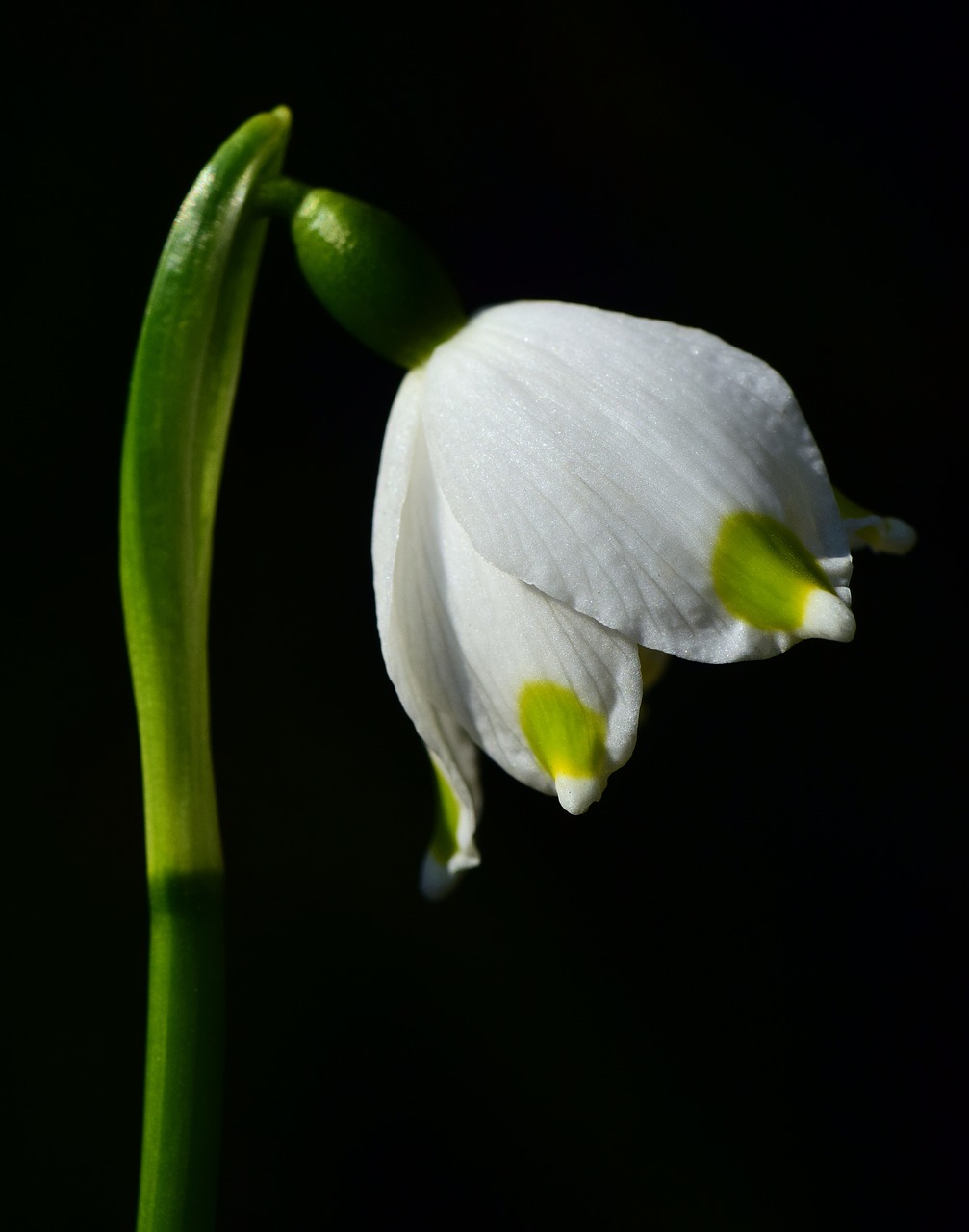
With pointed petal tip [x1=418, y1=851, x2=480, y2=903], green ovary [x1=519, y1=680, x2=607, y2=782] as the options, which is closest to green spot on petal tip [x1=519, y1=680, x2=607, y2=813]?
green ovary [x1=519, y1=680, x2=607, y2=782]

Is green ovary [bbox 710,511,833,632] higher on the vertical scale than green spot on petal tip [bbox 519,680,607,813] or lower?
higher

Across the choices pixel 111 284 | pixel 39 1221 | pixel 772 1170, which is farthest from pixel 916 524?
pixel 39 1221

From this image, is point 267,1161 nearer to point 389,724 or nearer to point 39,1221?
point 39,1221

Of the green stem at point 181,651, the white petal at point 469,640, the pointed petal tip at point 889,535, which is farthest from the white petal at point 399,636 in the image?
the pointed petal tip at point 889,535

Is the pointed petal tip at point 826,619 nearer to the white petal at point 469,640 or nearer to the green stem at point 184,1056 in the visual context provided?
the white petal at point 469,640

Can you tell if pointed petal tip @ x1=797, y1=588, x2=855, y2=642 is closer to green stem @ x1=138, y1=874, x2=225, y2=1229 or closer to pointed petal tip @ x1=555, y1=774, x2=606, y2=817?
pointed petal tip @ x1=555, y1=774, x2=606, y2=817

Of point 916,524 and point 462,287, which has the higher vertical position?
point 462,287

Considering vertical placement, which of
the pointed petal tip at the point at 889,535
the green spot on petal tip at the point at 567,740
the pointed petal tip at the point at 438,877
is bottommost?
the pointed petal tip at the point at 438,877
